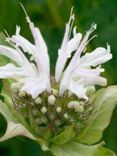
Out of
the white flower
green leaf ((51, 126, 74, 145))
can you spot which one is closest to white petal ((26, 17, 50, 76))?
the white flower

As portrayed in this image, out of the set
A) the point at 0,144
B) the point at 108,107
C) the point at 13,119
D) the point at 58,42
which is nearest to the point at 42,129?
the point at 13,119

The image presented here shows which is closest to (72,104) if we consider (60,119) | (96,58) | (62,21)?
(60,119)

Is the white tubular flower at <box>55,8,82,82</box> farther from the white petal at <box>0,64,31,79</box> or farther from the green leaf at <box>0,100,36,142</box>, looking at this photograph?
the green leaf at <box>0,100,36,142</box>

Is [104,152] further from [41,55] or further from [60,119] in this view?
[41,55]

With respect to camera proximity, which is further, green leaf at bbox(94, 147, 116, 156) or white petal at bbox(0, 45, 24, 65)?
white petal at bbox(0, 45, 24, 65)

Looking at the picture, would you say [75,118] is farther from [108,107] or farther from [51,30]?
[51,30]

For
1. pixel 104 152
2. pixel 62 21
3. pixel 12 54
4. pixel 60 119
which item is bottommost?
pixel 104 152

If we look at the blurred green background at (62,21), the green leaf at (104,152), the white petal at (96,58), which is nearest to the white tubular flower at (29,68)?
the white petal at (96,58)

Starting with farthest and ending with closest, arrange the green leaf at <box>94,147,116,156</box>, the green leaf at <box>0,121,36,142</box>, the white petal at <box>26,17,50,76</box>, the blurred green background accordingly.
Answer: the blurred green background
the white petal at <box>26,17,50,76</box>
the green leaf at <box>94,147,116,156</box>
the green leaf at <box>0,121,36,142</box>
